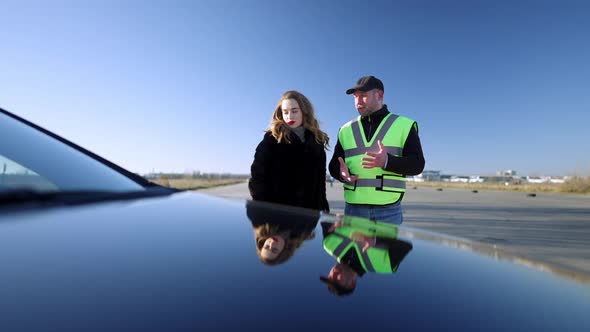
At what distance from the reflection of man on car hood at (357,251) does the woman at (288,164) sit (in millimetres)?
1232

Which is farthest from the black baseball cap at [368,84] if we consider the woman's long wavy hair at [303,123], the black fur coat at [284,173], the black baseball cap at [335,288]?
the black baseball cap at [335,288]

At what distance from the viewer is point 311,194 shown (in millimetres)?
2393

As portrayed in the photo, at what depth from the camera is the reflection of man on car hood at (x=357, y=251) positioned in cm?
64

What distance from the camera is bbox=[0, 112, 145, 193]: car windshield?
1.37m

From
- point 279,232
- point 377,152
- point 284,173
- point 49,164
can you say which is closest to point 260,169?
point 284,173

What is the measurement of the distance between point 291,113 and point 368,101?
693mm

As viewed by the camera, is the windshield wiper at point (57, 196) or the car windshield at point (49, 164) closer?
the windshield wiper at point (57, 196)

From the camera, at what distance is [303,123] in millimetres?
2506

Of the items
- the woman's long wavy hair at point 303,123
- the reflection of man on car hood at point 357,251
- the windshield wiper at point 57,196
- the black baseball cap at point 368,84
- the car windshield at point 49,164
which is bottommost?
the reflection of man on car hood at point 357,251

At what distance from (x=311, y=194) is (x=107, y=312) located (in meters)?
1.99

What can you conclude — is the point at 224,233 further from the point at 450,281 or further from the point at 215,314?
the point at 450,281

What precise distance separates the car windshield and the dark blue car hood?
1.71 ft

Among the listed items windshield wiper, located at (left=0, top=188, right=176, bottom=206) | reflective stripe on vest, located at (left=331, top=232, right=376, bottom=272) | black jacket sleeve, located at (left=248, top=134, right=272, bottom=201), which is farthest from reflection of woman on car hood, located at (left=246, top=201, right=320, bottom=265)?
black jacket sleeve, located at (left=248, top=134, right=272, bottom=201)

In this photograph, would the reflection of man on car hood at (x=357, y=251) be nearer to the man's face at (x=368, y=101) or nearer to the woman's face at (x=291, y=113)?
the woman's face at (x=291, y=113)
